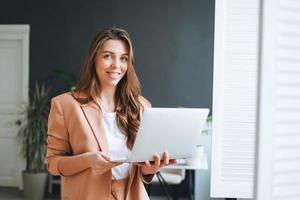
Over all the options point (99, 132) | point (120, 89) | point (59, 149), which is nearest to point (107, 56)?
point (120, 89)

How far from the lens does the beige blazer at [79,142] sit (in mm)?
1407

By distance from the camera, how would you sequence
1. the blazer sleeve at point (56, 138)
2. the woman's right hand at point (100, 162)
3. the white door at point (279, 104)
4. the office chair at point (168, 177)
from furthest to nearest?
the office chair at point (168, 177), the blazer sleeve at point (56, 138), the woman's right hand at point (100, 162), the white door at point (279, 104)

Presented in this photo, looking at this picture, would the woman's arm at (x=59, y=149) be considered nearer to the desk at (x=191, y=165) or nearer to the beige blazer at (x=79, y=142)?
the beige blazer at (x=79, y=142)

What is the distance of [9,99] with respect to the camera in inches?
229

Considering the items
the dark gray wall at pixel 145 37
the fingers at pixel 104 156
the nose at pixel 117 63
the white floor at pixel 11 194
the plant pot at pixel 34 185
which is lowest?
the white floor at pixel 11 194

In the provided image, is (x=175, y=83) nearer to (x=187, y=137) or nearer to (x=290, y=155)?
(x=187, y=137)

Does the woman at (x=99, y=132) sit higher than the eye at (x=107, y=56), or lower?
lower

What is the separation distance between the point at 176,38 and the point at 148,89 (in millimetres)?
800

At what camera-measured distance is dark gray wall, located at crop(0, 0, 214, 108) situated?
5.40 m

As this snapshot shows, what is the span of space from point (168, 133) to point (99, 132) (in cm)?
25

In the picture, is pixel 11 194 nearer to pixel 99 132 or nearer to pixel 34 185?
pixel 34 185

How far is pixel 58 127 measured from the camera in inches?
56.4

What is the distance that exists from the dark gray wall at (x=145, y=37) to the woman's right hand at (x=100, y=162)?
161 inches

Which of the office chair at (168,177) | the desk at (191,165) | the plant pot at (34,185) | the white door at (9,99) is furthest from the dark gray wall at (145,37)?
the plant pot at (34,185)
